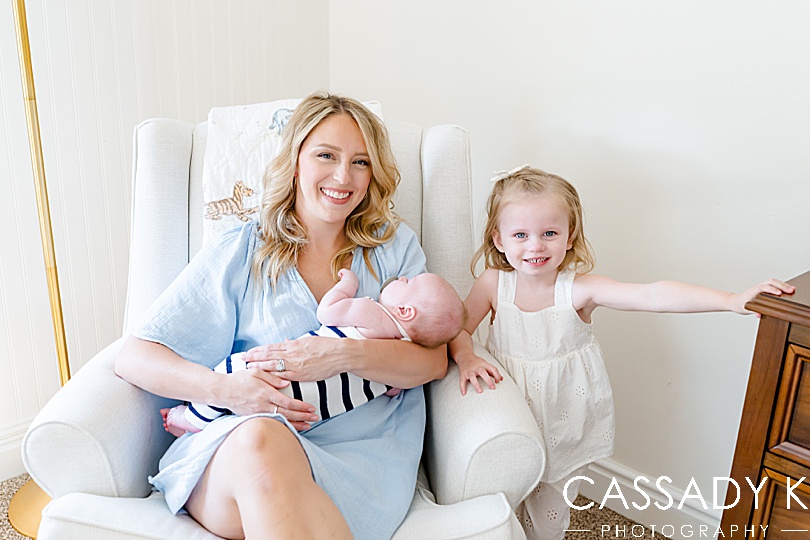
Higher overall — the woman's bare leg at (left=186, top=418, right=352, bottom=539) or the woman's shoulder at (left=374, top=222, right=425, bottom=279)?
the woman's shoulder at (left=374, top=222, right=425, bottom=279)

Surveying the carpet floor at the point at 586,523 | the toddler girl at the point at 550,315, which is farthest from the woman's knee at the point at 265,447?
the carpet floor at the point at 586,523

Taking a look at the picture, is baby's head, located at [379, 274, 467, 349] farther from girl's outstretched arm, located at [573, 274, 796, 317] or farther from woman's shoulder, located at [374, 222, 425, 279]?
girl's outstretched arm, located at [573, 274, 796, 317]

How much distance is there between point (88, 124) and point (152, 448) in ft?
3.67

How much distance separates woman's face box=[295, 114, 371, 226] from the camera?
1423mm

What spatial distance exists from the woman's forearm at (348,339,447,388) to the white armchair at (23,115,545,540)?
0.06 m

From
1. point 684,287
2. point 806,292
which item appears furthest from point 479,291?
point 806,292

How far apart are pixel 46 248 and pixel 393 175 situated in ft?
2.89

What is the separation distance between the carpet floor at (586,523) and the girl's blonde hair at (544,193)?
772 millimetres

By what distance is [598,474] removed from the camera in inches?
79.4

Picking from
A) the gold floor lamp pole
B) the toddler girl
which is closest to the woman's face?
the toddler girl

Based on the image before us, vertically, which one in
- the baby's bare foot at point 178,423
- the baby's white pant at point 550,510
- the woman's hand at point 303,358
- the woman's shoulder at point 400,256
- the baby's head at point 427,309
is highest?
the woman's shoulder at point 400,256

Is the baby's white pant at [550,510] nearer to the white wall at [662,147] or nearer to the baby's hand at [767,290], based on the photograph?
the white wall at [662,147]

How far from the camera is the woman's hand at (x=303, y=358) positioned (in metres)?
1.28

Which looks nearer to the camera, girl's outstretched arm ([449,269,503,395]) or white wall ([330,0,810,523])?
girl's outstretched arm ([449,269,503,395])
